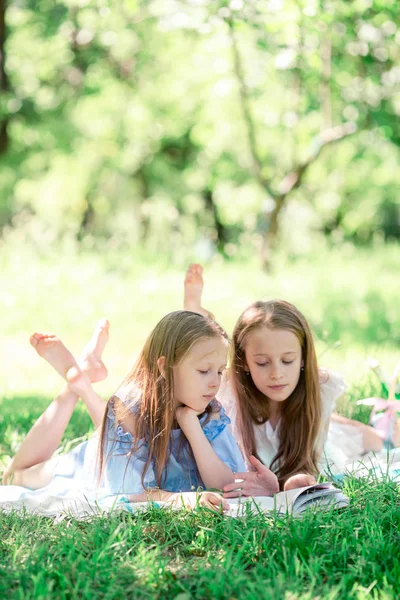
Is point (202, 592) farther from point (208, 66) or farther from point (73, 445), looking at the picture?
point (208, 66)

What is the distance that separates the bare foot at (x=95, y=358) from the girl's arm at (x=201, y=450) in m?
0.84

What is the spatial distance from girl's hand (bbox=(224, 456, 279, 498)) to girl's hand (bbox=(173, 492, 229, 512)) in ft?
0.63

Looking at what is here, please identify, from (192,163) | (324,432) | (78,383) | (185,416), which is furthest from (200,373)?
(192,163)

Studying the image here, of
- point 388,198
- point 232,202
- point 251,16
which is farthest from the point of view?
point 388,198

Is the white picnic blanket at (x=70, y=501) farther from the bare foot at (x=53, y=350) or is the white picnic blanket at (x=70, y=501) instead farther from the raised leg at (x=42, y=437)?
the bare foot at (x=53, y=350)

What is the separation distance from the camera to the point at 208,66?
14609 millimetres

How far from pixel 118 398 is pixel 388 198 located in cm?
2247

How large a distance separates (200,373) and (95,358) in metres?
0.95

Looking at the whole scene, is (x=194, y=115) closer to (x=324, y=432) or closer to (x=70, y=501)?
(x=324, y=432)

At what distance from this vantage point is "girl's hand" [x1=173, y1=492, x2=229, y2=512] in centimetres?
309

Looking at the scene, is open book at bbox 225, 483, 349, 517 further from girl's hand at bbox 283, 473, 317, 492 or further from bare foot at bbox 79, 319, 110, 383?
bare foot at bbox 79, 319, 110, 383

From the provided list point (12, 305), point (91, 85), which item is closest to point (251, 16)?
point (12, 305)

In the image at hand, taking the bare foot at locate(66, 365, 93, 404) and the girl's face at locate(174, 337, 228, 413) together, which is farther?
the bare foot at locate(66, 365, 93, 404)

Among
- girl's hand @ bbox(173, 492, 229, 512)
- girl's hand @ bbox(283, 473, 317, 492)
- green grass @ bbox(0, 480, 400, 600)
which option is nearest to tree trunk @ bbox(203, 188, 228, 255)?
girl's hand @ bbox(283, 473, 317, 492)
